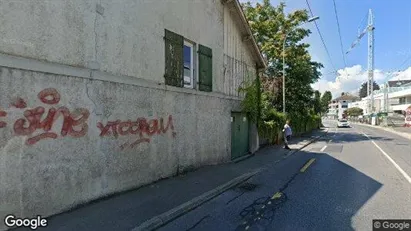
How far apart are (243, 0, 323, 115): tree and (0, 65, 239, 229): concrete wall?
21522mm

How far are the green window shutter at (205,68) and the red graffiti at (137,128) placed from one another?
2511 millimetres

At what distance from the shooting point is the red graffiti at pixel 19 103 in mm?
5270

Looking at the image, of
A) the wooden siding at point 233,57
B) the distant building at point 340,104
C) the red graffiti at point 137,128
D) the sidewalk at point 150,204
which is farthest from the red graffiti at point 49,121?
the distant building at point 340,104

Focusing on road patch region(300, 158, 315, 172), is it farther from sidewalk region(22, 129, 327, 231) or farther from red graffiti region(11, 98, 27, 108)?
red graffiti region(11, 98, 27, 108)

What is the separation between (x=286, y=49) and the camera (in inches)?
A: 1177

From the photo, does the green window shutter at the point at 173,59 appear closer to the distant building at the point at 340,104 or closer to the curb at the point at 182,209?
the curb at the point at 182,209

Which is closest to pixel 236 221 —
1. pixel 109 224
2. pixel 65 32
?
pixel 109 224

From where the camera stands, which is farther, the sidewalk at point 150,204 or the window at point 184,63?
the window at point 184,63

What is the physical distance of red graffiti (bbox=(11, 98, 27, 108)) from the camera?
527cm

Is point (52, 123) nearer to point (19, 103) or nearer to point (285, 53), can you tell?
point (19, 103)

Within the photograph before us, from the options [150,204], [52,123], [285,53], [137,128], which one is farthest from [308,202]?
[285,53]

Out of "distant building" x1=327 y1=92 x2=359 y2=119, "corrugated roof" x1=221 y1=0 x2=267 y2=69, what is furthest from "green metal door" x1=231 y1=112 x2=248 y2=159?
"distant building" x1=327 y1=92 x2=359 y2=119

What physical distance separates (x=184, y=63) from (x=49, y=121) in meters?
5.55

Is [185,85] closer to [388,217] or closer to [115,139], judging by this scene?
[115,139]
